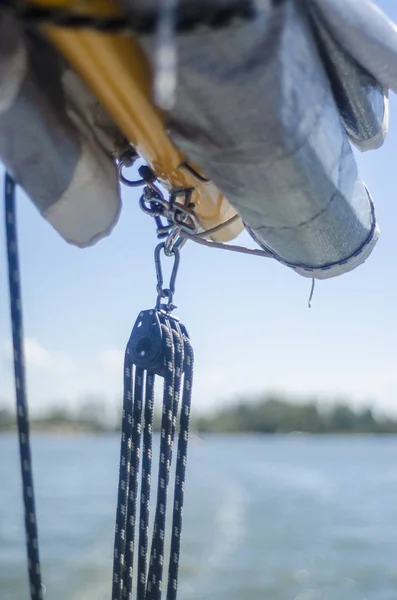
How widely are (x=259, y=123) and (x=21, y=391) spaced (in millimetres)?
414

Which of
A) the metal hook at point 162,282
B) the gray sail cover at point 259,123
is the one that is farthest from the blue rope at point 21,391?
the metal hook at point 162,282

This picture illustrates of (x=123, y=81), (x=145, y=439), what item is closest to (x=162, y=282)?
(x=145, y=439)

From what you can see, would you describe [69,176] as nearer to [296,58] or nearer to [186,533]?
[296,58]

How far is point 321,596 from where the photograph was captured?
634 centimetres

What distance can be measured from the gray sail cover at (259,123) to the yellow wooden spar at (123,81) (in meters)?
0.03

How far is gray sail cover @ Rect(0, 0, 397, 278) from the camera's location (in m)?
0.67

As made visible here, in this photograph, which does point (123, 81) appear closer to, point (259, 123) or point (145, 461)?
point (259, 123)

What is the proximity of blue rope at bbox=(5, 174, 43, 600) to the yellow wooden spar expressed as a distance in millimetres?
158

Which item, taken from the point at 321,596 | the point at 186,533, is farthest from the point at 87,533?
the point at 321,596

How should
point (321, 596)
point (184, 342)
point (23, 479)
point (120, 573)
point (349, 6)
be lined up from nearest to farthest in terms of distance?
1. point (349, 6)
2. point (23, 479)
3. point (120, 573)
4. point (184, 342)
5. point (321, 596)

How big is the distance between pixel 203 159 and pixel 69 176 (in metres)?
0.15

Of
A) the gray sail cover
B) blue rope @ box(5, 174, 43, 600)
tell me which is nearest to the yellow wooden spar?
the gray sail cover

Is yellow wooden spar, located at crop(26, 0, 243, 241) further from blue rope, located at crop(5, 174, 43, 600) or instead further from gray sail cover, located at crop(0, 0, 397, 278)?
blue rope, located at crop(5, 174, 43, 600)

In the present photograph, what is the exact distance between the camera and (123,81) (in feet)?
2.48
